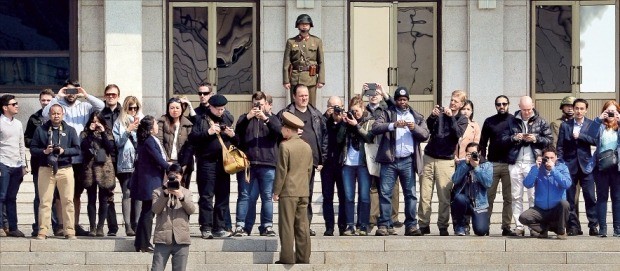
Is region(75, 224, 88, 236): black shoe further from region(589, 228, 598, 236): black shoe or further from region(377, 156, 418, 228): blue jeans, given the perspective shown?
region(589, 228, 598, 236): black shoe

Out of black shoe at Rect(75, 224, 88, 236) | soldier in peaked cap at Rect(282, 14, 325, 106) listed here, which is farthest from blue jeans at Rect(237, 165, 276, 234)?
soldier in peaked cap at Rect(282, 14, 325, 106)

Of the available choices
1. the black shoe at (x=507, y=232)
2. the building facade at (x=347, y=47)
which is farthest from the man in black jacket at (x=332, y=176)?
the building facade at (x=347, y=47)

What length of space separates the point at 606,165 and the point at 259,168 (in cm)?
464

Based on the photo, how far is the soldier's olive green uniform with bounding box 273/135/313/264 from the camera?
25062 mm

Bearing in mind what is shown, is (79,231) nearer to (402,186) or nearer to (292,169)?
(292,169)

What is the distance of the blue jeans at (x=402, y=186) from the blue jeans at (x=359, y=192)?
0.20m

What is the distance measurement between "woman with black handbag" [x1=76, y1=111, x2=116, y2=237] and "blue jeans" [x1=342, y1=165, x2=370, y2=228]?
10.2 ft

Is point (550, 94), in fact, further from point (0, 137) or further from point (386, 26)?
point (0, 137)

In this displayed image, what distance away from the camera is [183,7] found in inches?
1366

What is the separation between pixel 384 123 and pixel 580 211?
3.87 meters

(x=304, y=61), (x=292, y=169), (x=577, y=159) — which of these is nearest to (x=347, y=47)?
(x=304, y=61)

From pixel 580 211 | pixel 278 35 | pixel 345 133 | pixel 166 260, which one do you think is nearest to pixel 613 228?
pixel 580 211

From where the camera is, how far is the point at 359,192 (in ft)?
87.9

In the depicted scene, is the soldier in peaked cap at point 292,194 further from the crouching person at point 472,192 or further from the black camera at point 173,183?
the crouching person at point 472,192
